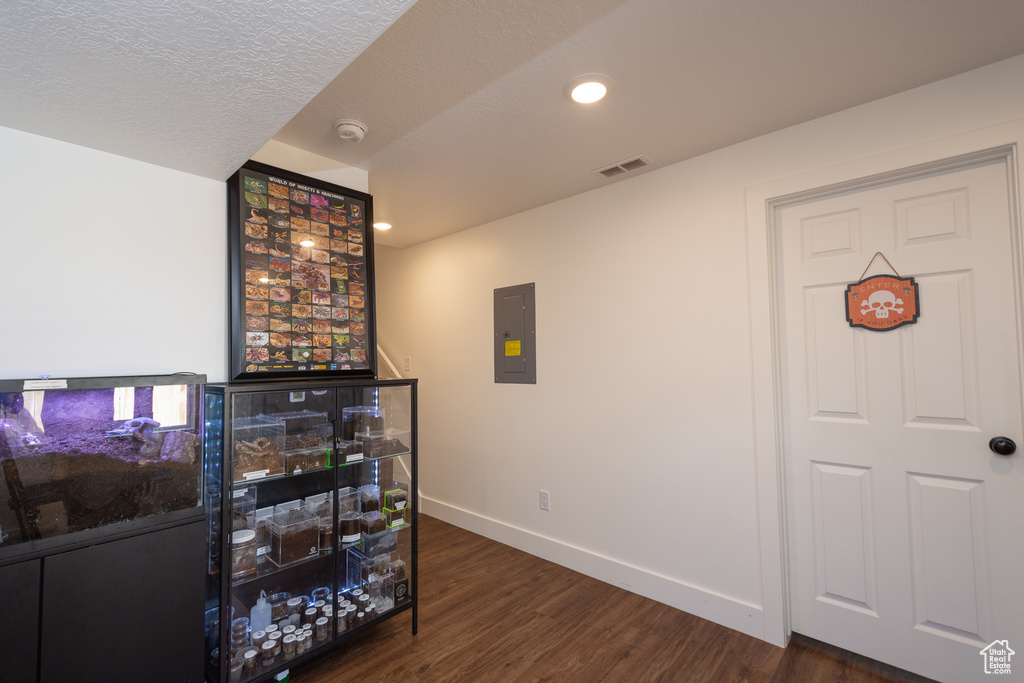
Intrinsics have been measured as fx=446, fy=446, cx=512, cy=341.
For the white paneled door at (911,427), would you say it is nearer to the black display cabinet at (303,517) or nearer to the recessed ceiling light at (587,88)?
the recessed ceiling light at (587,88)

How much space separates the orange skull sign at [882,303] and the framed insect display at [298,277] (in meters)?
2.29

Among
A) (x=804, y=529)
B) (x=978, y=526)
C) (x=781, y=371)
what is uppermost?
(x=781, y=371)

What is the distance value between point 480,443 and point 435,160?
212cm

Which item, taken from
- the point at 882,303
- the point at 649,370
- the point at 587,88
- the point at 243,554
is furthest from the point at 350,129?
the point at 882,303

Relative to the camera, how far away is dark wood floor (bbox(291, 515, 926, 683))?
6.18 ft

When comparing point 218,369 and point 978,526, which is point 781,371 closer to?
point 978,526

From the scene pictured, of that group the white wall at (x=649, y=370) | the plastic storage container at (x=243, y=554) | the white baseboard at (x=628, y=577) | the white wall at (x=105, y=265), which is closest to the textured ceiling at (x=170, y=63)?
the white wall at (x=105, y=265)

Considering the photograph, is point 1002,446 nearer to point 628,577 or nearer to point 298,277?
point 628,577

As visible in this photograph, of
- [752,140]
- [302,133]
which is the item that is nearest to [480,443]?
[302,133]

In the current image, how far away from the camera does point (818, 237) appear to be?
2.11 metres

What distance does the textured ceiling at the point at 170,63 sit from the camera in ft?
3.40

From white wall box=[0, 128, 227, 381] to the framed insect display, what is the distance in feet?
0.34

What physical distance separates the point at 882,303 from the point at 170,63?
8.84ft

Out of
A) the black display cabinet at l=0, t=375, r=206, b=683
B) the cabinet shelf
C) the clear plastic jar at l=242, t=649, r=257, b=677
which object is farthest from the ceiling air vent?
the clear plastic jar at l=242, t=649, r=257, b=677
